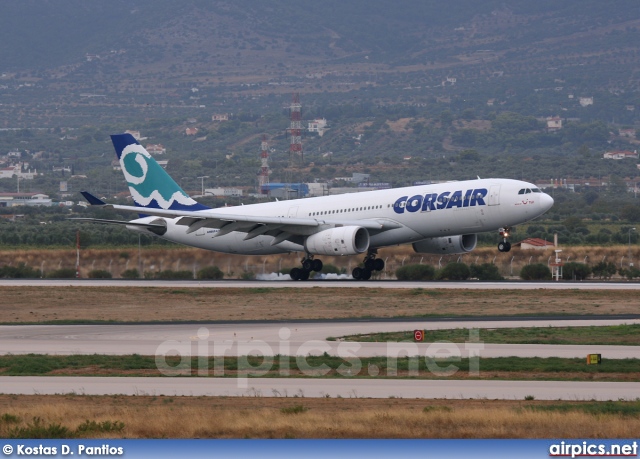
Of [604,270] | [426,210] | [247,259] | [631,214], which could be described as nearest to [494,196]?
[426,210]

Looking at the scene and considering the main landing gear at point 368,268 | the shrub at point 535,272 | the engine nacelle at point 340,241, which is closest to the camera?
the engine nacelle at point 340,241

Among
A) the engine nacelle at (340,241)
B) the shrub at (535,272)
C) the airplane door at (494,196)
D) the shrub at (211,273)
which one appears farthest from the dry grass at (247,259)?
the airplane door at (494,196)

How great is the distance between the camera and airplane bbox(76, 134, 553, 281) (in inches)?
2157

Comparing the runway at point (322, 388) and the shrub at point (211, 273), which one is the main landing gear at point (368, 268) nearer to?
the shrub at point (211, 273)

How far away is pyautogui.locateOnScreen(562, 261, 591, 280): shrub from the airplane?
181 inches

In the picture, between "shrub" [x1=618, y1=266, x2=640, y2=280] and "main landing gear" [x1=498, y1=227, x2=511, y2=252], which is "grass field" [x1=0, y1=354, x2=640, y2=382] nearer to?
"main landing gear" [x1=498, y1=227, x2=511, y2=252]

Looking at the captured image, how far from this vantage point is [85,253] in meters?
69.6

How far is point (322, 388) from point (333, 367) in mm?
2934

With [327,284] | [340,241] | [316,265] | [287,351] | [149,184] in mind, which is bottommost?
[287,351]

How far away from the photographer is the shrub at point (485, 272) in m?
59.3

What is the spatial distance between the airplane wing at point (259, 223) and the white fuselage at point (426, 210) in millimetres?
244

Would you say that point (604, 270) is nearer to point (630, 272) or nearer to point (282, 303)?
point (630, 272)

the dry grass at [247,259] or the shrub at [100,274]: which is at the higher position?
the dry grass at [247,259]

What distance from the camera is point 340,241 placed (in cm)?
5597
